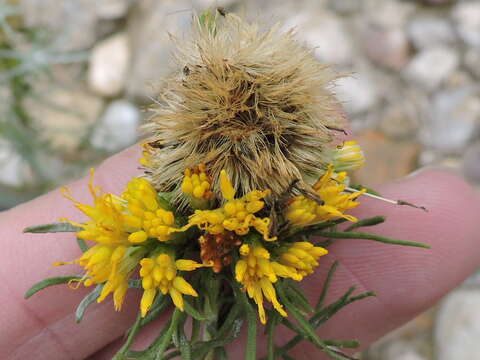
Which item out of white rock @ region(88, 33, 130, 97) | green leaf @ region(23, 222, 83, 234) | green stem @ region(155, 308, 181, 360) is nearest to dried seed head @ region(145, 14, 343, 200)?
green leaf @ region(23, 222, 83, 234)

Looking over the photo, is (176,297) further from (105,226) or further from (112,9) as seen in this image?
(112,9)

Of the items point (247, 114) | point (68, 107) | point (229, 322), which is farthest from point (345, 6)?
point (229, 322)

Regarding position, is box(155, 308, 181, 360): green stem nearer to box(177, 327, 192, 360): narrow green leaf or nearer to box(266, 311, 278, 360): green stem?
box(177, 327, 192, 360): narrow green leaf

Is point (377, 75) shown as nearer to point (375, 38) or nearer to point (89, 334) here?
point (375, 38)

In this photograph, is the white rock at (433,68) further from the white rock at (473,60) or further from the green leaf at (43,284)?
the green leaf at (43,284)

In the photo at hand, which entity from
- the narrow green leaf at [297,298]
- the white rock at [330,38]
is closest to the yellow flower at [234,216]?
the narrow green leaf at [297,298]

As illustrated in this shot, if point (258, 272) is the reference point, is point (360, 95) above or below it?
below

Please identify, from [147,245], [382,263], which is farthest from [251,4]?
[147,245]
